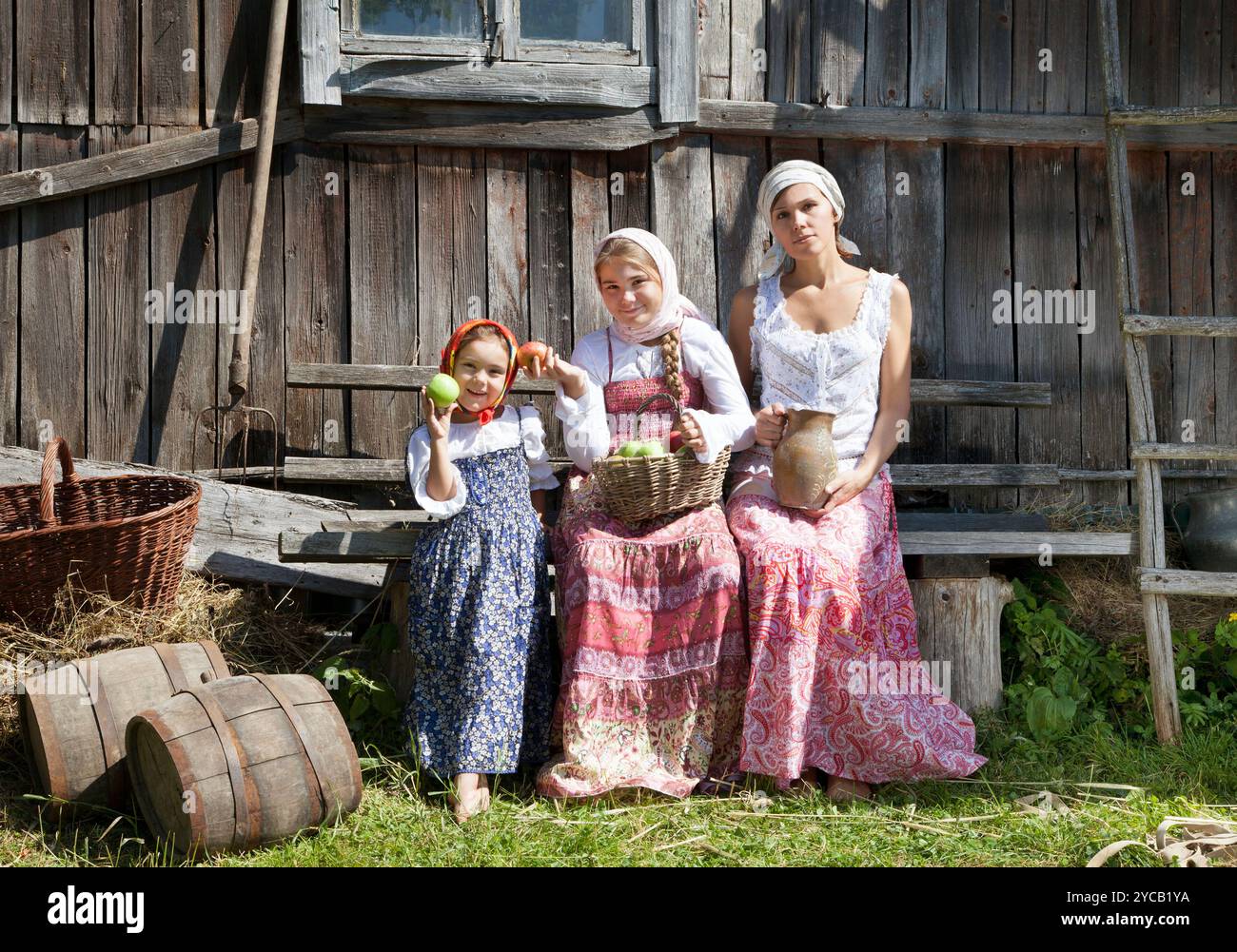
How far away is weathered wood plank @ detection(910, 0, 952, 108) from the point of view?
16.1 feet

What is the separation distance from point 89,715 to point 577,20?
3.21 meters

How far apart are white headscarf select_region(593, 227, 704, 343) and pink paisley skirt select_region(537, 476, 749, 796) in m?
0.78

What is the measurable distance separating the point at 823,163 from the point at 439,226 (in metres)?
1.65

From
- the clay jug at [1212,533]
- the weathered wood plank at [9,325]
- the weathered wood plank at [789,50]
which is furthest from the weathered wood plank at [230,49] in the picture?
the clay jug at [1212,533]

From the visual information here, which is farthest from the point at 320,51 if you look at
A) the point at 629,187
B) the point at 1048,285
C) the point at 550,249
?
the point at 1048,285

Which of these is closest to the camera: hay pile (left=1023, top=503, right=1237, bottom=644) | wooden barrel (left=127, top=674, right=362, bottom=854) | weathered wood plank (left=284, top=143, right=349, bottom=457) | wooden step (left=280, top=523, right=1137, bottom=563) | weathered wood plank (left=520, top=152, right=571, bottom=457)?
wooden barrel (left=127, top=674, right=362, bottom=854)

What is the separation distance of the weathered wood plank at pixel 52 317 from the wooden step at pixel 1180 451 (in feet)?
13.4

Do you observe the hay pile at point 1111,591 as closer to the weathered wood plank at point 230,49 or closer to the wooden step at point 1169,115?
the wooden step at point 1169,115

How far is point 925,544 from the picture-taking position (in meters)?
4.04

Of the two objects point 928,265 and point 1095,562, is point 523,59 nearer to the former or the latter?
point 928,265

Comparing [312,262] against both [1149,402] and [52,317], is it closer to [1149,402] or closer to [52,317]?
[52,317]

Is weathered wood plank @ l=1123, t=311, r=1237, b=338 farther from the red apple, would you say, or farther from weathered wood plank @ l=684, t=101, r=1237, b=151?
the red apple

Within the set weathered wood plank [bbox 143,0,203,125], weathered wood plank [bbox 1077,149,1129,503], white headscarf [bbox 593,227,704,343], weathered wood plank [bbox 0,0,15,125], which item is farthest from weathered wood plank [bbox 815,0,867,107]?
weathered wood plank [bbox 0,0,15,125]

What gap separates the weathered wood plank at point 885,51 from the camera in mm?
4898
